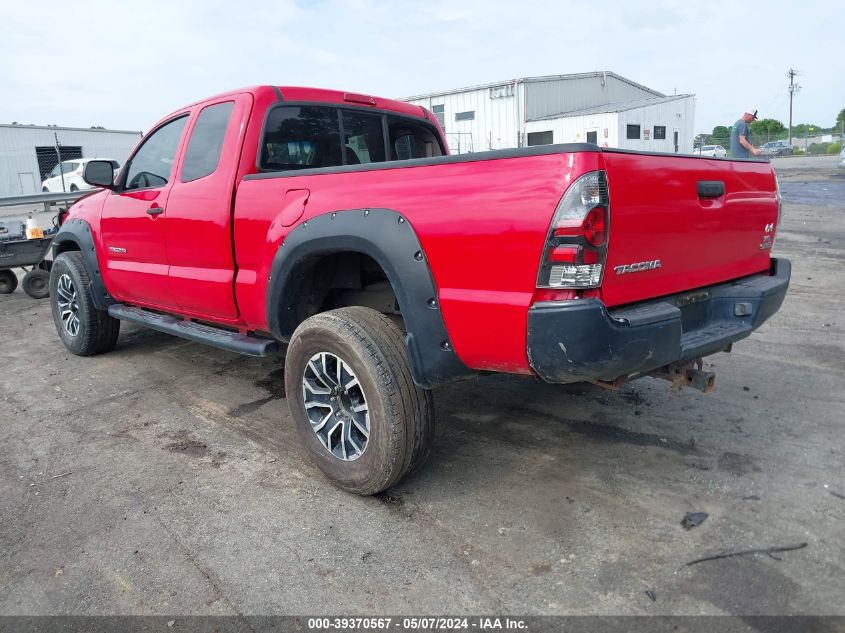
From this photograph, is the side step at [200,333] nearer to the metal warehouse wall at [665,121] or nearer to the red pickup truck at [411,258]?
the red pickup truck at [411,258]

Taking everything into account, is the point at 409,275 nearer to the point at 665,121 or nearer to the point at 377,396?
the point at 377,396

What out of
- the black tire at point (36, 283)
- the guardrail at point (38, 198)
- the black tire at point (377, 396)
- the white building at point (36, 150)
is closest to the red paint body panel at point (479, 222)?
the black tire at point (377, 396)

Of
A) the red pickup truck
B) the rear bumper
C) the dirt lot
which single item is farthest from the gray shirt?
the rear bumper

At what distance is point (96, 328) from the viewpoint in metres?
5.58

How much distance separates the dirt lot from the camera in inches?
95.6

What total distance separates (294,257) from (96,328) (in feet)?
10.5

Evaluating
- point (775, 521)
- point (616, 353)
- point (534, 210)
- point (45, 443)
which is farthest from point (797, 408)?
point (45, 443)

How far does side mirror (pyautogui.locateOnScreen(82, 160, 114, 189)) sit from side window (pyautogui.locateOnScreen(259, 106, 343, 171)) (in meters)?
1.55

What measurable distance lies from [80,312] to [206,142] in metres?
2.41

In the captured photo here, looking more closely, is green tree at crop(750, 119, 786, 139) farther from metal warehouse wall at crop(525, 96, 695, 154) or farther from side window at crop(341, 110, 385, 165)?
side window at crop(341, 110, 385, 165)

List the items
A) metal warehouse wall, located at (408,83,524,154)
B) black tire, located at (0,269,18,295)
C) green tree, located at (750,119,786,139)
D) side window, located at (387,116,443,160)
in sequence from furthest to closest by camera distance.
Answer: green tree, located at (750,119,786,139) < metal warehouse wall, located at (408,83,524,154) < black tire, located at (0,269,18,295) < side window, located at (387,116,443,160)

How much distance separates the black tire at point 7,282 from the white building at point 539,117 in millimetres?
19976

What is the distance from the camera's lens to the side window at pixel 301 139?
12.8 feet

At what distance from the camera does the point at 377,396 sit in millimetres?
2883
